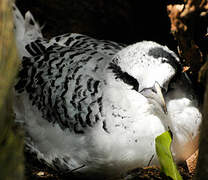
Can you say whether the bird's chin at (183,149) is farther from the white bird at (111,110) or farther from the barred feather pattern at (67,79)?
the barred feather pattern at (67,79)

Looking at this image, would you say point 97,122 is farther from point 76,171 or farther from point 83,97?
point 76,171

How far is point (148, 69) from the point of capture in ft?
7.73

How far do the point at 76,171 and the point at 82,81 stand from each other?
718mm

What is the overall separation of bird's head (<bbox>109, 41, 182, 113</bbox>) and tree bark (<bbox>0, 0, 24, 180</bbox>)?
111cm

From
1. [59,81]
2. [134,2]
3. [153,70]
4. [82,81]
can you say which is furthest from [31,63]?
[134,2]

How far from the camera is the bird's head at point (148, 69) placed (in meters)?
2.30

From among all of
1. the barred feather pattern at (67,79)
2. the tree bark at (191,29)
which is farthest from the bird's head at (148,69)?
the barred feather pattern at (67,79)

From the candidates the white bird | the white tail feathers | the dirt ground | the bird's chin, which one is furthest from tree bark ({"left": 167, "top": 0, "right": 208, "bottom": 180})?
the white tail feathers

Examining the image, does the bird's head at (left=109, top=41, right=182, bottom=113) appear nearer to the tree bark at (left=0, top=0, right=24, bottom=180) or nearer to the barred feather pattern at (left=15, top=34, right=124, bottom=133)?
the barred feather pattern at (left=15, top=34, right=124, bottom=133)

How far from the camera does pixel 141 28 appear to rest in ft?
13.6

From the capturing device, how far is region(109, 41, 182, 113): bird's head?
7.55ft

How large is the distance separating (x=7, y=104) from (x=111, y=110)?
3.75 ft

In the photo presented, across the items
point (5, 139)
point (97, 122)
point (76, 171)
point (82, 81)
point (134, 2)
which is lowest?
point (76, 171)

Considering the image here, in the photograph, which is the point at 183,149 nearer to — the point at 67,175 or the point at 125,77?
the point at 125,77
